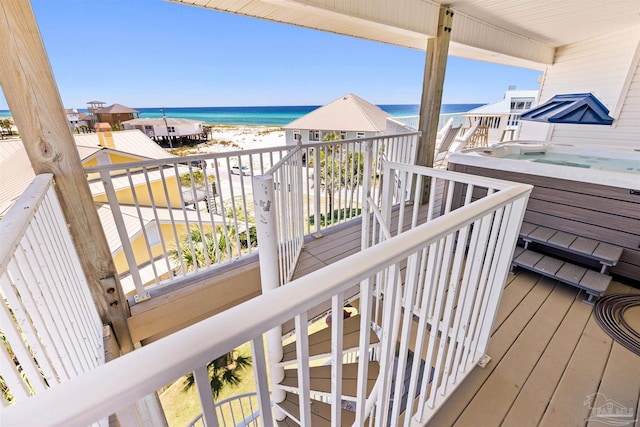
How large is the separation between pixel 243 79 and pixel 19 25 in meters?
33.4

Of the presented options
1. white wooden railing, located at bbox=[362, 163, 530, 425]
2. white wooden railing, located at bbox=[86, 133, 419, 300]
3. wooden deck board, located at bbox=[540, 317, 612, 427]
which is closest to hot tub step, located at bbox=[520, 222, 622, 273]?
wooden deck board, located at bbox=[540, 317, 612, 427]

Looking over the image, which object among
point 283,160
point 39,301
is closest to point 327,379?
point 283,160

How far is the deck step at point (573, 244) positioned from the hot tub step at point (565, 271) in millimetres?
115

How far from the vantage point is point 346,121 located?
11.9 metres

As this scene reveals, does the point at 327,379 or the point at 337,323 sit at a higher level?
the point at 337,323

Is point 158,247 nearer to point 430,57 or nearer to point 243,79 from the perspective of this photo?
point 430,57

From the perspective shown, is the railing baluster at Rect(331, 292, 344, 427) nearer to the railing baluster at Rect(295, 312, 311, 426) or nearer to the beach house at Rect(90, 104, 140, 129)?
the railing baluster at Rect(295, 312, 311, 426)

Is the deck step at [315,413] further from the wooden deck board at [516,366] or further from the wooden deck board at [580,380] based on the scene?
the wooden deck board at [580,380]

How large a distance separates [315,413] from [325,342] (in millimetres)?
491

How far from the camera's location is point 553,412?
141 centimetres

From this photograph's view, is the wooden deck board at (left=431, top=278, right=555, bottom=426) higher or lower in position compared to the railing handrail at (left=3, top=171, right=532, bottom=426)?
lower

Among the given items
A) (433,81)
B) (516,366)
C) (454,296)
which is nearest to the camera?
(454,296)

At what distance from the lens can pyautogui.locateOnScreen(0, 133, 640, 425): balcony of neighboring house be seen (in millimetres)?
486

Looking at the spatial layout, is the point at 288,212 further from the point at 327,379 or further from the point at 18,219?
the point at 18,219
